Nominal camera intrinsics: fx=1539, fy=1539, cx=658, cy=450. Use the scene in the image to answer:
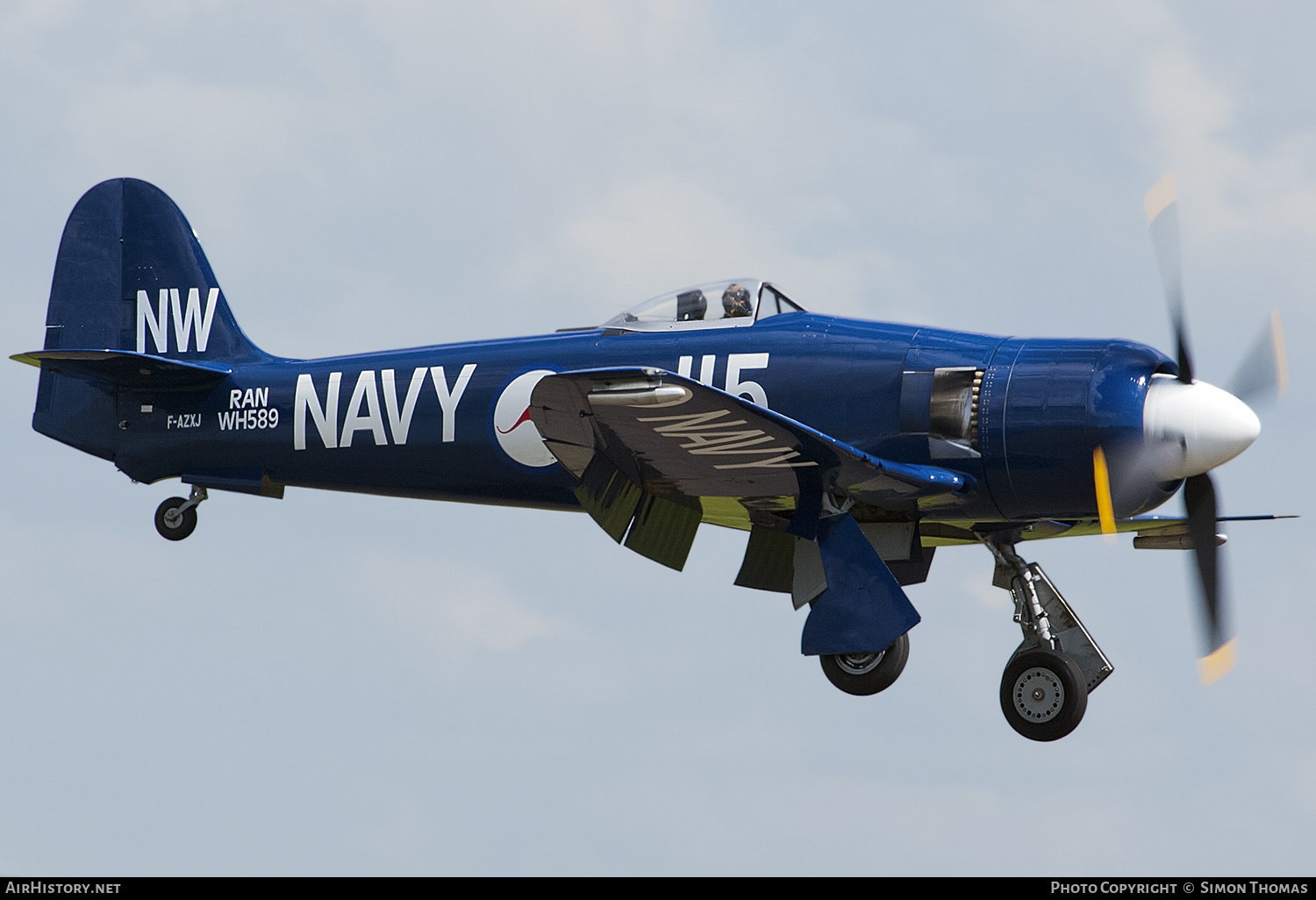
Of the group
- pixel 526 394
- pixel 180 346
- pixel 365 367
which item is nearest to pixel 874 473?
pixel 526 394

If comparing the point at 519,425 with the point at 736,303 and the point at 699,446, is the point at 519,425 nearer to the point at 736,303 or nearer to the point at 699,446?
the point at 736,303

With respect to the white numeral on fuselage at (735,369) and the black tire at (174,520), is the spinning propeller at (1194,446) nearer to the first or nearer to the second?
the white numeral on fuselage at (735,369)

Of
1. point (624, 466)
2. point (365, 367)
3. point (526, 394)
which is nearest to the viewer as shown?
point (624, 466)

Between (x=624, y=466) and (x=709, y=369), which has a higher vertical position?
(x=709, y=369)

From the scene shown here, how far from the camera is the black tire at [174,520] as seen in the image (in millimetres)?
13930

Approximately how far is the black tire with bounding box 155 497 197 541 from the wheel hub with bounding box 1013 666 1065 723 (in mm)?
7486

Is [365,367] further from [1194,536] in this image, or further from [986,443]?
[1194,536]

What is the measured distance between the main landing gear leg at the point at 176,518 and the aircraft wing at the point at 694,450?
4550mm

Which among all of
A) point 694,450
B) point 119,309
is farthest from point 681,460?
point 119,309

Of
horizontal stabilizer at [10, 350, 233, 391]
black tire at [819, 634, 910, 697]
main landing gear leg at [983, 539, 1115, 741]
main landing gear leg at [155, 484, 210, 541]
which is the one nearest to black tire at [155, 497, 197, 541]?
main landing gear leg at [155, 484, 210, 541]

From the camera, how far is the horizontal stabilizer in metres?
13.6

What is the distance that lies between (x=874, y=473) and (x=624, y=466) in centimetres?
182

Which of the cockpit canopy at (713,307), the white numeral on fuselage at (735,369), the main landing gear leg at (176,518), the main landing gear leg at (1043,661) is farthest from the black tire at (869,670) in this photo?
the main landing gear leg at (176,518)

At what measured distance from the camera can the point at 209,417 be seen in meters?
13.7
